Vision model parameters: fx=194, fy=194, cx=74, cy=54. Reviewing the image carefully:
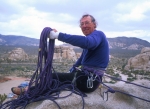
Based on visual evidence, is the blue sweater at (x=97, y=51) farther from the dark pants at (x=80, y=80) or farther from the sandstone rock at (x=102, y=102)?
the sandstone rock at (x=102, y=102)

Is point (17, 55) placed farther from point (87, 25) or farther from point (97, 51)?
point (97, 51)

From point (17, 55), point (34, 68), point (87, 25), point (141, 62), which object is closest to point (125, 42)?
point (17, 55)

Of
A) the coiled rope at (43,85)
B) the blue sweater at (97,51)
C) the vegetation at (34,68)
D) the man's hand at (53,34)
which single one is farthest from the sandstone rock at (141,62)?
the man's hand at (53,34)

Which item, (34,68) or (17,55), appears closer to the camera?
(34,68)

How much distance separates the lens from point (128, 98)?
11.3 ft

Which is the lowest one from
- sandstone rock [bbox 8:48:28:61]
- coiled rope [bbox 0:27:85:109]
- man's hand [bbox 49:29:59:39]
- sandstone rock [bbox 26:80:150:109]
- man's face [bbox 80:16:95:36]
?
sandstone rock [bbox 8:48:28:61]

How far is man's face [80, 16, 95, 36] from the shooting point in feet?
11.1

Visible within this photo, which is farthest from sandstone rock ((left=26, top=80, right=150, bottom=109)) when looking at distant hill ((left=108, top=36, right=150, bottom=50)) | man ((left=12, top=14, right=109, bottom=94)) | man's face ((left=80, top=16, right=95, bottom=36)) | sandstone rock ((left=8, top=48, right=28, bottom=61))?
distant hill ((left=108, top=36, right=150, bottom=50))

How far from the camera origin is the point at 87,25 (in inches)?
134

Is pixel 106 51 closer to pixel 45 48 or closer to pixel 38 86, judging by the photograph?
pixel 45 48

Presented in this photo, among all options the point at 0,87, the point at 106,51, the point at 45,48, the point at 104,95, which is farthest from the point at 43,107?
the point at 0,87

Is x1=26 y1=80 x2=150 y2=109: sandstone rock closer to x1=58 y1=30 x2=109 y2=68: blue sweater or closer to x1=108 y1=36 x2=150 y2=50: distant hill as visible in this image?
x1=58 y1=30 x2=109 y2=68: blue sweater

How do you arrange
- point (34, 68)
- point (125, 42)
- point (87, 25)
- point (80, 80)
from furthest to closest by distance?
point (125, 42), point (34, 68), point (87, 25), point (80, 80)

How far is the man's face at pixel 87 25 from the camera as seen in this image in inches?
134
